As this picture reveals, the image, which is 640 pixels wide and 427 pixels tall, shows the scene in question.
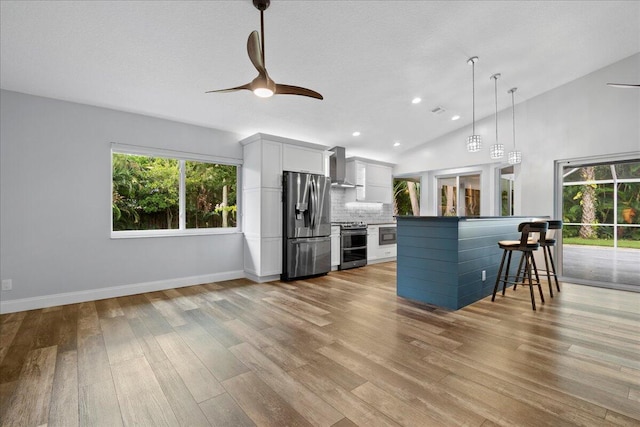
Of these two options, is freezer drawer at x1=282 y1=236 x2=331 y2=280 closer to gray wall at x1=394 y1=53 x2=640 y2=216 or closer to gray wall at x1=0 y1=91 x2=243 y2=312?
gray wall at x1=0 y1=91 x2=243 y2=312

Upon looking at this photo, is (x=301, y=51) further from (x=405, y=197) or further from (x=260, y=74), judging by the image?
(x=405, y=197)

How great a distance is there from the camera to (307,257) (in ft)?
16.6

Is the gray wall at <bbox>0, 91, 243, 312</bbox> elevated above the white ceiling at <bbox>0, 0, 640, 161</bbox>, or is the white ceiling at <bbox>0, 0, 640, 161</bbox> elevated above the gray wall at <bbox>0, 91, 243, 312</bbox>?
the white ceiling at <bbox>0, 0, 640, 161</bbox>

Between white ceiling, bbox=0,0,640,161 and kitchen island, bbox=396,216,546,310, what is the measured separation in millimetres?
2101

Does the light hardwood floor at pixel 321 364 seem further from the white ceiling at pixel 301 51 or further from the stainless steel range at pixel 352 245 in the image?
the white ceiling at pixel 301 51

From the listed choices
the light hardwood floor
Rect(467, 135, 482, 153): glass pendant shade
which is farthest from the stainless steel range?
Rect(467, 135, 482, 153): glass pendant shade

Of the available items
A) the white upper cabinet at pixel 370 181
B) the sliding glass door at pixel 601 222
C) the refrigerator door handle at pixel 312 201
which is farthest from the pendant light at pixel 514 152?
the refrigerator door handle at pixel 312 201

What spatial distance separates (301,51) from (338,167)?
10.1 feet

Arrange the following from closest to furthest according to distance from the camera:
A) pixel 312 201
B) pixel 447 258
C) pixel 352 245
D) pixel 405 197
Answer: pixel 447 258, pixel 312 201, pixel 352 245, pixel 405 197

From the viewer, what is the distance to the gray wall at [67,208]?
3.37 m

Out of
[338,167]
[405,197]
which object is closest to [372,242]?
[338,167]

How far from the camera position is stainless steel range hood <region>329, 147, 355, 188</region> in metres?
6.21

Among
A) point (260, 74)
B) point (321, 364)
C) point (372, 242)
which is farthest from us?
point (372, 242)

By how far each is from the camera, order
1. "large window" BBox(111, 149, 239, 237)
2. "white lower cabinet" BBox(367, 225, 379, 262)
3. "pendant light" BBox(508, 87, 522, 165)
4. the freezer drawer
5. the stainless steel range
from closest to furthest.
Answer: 1. "large window" BBox(111, 149, 239, 237)
2. "pendant light" BBox(508, 87, 522, 165)
3. the freezer drawer
4. the stainless steel range
5. "white lower cabinet" BBox(367, 225, 379, 262)
